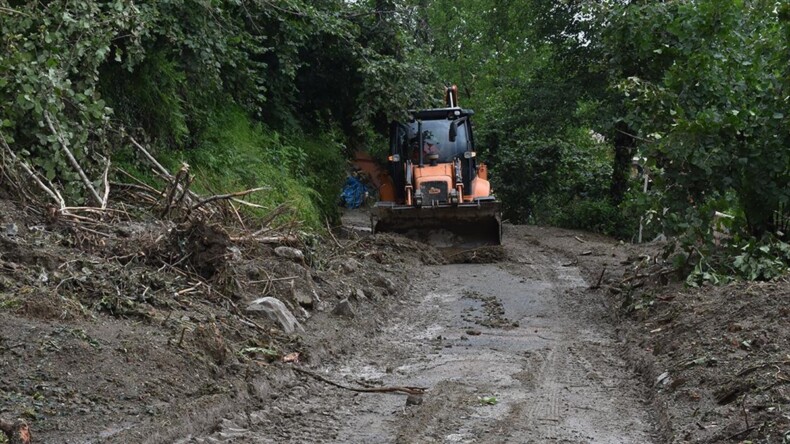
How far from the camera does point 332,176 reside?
20531 millimetres

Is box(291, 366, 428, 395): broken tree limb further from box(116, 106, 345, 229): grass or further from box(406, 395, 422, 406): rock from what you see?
box(116, 106, 345, 229): grass

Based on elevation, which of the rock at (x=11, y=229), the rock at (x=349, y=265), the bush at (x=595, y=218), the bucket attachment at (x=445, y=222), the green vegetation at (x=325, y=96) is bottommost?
the bush at (x=595, y=218)

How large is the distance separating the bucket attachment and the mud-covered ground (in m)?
4.65

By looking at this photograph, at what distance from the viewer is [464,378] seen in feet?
25.4

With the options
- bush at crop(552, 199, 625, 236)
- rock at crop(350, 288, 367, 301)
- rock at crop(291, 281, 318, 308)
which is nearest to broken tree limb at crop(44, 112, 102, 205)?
rock at crop(291, 281, 318, 308)

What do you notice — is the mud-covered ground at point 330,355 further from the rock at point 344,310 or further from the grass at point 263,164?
the grass at point 263,164

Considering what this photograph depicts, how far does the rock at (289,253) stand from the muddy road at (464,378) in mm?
1167

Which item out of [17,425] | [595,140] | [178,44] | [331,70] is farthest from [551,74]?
[17,425]

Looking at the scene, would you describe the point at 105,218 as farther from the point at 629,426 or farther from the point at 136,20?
the point at 629,426

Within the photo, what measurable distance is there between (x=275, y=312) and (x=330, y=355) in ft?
2.43

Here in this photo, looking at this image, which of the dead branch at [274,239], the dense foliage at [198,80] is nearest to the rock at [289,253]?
the dead branch at [274,239]

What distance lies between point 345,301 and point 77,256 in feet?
10.4

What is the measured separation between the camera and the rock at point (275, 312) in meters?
8.73

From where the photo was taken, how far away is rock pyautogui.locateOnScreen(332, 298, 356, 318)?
10.1 meters
